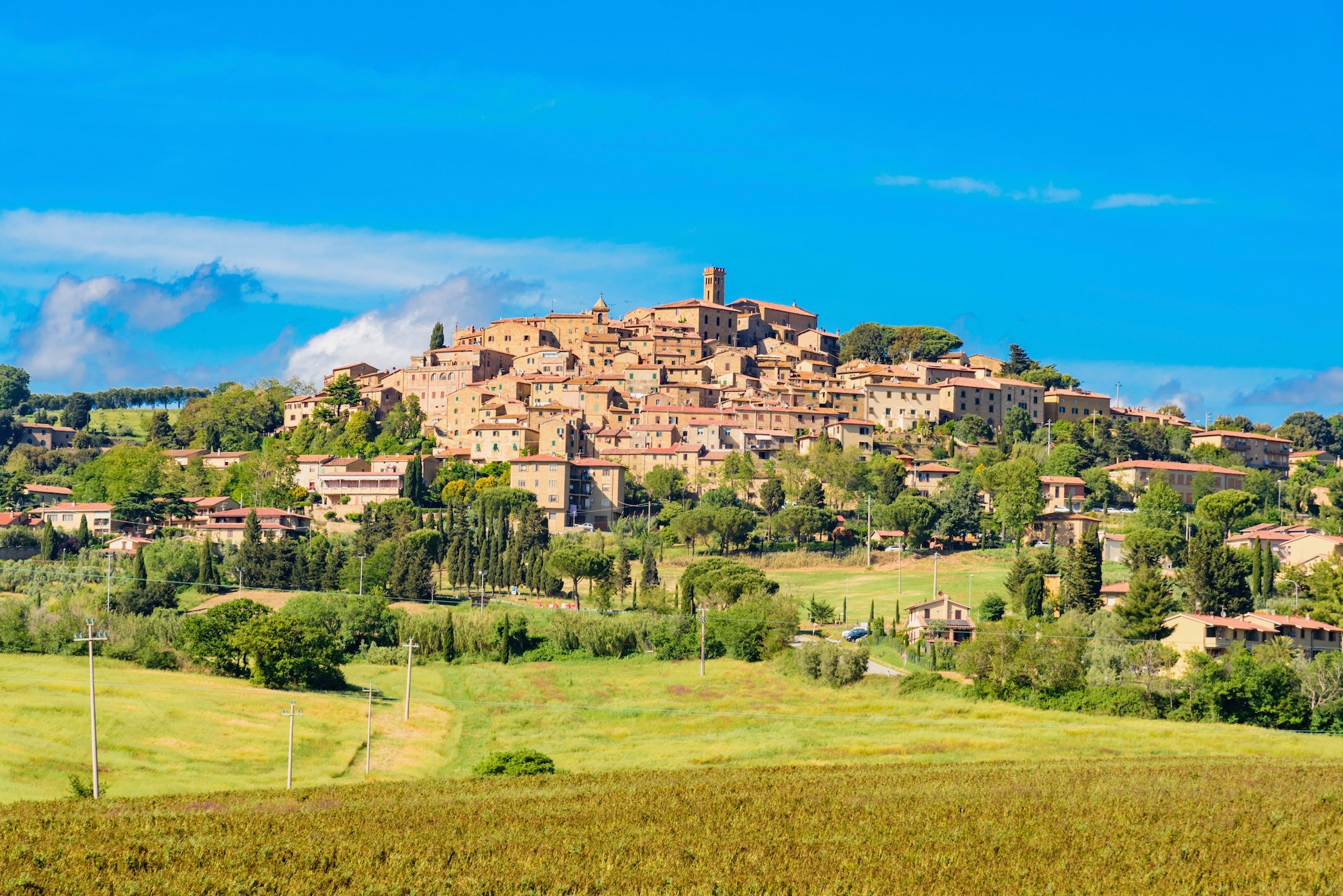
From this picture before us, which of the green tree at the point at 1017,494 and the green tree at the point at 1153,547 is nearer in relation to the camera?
the green tree at the point at 1153,547

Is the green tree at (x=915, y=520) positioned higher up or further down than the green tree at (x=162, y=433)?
further down

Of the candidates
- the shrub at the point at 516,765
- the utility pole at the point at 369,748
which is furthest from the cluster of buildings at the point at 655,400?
the shrub at the point at 516,765

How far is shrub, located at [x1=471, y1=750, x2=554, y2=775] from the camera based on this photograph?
5034 cm

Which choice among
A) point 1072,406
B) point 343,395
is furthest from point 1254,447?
point 343,395

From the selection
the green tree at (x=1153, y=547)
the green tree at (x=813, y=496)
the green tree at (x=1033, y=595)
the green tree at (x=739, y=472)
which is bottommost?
the green tree at (x=1033, y=595)

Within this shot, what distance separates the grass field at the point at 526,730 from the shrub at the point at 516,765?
137 cm

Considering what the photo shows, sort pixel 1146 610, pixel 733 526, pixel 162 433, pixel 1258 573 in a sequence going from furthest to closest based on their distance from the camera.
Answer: pixel 162 433, pixel 733 526, pixel 1258 573, pixel 1146 610

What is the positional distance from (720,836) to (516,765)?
50.5 feet

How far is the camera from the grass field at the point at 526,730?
51969 mm

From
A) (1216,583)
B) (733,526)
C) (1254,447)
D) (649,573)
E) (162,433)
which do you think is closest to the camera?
(1216,583)

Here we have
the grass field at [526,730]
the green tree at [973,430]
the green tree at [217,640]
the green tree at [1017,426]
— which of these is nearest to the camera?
the grass field at [526,730]

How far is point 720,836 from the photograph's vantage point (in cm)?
3678

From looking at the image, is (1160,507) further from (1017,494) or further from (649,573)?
(649,573)

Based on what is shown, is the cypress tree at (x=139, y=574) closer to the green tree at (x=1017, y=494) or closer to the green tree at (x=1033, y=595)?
the green tree at (x=1033, y=595)
